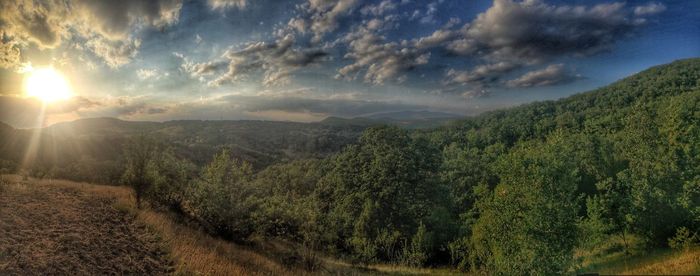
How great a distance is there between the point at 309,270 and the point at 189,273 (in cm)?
755

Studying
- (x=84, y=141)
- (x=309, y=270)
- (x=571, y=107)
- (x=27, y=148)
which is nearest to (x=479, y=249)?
(x=309, y=270)

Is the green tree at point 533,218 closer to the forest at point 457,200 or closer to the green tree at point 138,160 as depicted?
the forest at point 457,200

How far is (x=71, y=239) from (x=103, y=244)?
101cm

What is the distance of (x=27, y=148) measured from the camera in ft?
217

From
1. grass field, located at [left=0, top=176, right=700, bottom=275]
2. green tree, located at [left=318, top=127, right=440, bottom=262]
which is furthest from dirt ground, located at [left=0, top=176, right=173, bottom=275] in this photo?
green tree, located at [left=318, top=127, right=440, bottom=262]

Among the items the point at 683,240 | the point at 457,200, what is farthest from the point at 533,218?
the point at 457,200

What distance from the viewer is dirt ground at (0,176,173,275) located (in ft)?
32.8

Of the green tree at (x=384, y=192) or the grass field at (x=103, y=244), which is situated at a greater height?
the grass field at (x=103, y=244)

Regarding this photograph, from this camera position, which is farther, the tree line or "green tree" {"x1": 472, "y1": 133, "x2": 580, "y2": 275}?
the tree line

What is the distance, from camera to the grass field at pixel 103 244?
1041 cm

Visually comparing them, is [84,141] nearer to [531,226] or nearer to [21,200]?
[21,200]

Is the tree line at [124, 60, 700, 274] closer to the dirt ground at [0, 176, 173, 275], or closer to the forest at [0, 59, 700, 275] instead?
the forest at [0, 59, 700, 275]

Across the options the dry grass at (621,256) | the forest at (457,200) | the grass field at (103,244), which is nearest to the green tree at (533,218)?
the forest at (457,200)

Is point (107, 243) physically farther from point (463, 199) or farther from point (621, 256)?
point (463, 199)
